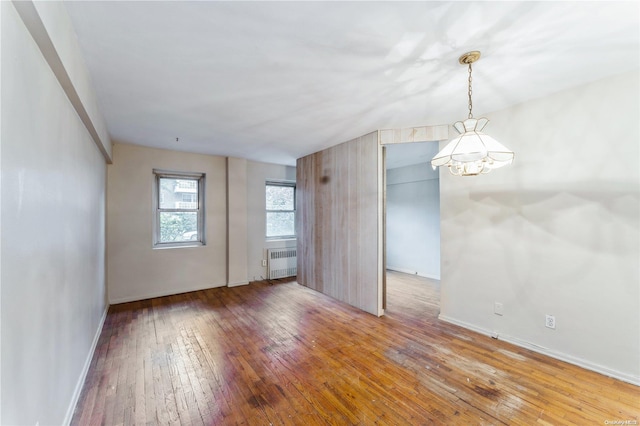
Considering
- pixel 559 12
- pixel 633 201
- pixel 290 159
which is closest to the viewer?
pixel 559 12

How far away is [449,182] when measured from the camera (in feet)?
10.3

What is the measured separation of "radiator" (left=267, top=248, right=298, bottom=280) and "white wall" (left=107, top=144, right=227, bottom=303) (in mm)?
1065

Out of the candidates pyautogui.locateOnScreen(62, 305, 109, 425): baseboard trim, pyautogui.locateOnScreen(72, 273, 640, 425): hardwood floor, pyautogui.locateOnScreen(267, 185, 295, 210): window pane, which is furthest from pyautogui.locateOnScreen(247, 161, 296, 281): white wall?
pyautogui.locateOnScreen(62, 305, 109, 425): baseboard trim

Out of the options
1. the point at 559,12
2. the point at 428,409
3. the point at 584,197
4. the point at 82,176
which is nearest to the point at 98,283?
the point at 82,176

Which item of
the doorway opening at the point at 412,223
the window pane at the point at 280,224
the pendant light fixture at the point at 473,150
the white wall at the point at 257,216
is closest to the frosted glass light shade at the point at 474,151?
the pendant light fixture at the point at 473,150

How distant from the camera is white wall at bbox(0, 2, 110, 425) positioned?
0.97 metres

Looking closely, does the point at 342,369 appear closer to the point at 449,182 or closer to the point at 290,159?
Answer: the point at 449,182

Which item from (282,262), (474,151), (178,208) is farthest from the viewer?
(282,262)

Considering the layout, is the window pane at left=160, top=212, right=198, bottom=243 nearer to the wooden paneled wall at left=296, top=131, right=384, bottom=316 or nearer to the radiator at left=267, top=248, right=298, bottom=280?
the radiator at left=267, top=248, right=298, bottom=280

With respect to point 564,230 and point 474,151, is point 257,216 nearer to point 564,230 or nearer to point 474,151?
point 474,151

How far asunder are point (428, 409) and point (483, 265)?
1.72 meters

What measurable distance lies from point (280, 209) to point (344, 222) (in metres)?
2.21

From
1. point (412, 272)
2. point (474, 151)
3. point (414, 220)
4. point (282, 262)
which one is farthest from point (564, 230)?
point (282, 262)

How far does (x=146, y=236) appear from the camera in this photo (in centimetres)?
411
